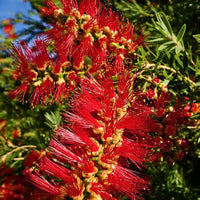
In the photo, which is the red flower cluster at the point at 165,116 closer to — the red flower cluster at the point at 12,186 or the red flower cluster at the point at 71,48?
the red flower cluster at the point at 71,48

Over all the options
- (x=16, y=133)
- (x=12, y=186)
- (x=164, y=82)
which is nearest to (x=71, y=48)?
(x=164, y=82)

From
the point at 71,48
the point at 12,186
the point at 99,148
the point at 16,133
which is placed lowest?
the point at 12,186

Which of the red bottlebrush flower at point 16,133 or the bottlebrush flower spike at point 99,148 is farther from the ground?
the red bottlebrush flower at point 16,133

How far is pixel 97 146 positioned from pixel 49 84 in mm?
286

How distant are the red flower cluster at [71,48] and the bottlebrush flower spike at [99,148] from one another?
0.37 feet

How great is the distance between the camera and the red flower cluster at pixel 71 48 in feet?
2.19

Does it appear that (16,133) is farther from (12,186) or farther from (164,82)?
(164,82)

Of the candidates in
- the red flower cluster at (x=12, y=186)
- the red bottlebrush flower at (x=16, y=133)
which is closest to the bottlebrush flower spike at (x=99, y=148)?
the red flower cluster at (x=12, y=186)

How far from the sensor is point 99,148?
21.3 inches

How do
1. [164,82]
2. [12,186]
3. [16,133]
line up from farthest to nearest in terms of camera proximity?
1. [16,133]
2. [12,186]
3. [164,82]

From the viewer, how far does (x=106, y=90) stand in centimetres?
61

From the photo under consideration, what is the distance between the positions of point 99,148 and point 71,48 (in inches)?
12.8

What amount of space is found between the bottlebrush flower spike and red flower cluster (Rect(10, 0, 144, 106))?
0.11 meters

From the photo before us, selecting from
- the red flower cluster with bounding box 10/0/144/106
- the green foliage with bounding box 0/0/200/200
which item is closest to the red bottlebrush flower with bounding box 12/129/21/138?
the green foliage with bounding box 0/0/200/200
